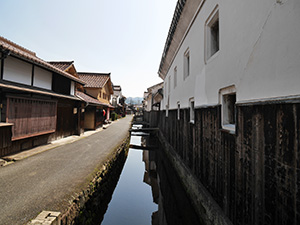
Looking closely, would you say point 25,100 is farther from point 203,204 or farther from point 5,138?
point 203,204

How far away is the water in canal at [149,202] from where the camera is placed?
19.1ft

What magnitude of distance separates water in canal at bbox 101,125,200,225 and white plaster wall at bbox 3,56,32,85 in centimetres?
730

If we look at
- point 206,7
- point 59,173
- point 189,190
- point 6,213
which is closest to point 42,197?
point 6,213

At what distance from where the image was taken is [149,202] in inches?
298

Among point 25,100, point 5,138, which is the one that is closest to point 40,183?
point 5,138

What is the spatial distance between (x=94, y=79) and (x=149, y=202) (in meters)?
19.2

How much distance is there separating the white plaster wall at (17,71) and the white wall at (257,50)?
8302 mm

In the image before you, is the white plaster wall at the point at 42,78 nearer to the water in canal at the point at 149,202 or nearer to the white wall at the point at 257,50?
the water in canal at the point at 149,202

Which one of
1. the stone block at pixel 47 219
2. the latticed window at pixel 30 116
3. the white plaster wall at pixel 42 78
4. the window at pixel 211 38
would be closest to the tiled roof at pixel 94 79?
the white plaster wall at pixel 42 78

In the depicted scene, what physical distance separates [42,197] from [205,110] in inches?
210

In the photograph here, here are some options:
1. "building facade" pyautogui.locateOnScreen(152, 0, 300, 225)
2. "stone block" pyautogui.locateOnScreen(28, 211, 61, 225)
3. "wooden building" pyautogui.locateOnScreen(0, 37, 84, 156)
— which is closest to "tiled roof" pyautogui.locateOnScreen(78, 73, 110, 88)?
"wooden building" pyautogui.locateOnScreen(0, 37, 84, 156)

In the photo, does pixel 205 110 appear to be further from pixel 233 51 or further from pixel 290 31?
pixel 290 31

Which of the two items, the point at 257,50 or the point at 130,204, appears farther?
the point at 130,204

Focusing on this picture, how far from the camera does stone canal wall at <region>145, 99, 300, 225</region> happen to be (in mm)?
1957
